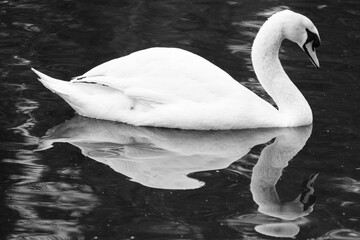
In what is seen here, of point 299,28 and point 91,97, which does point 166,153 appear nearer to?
point 91,97

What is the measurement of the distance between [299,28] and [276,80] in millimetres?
600

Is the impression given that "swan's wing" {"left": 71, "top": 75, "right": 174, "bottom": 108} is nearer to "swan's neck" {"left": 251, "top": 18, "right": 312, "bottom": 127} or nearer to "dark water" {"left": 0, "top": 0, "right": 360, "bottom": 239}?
"dark water" {"left": 0, "top": 0, "right": 360, "bottom": 239}

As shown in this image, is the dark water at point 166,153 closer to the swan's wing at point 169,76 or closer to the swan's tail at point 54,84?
the swan's tail at point 54,84

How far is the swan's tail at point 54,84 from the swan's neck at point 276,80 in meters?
2.01

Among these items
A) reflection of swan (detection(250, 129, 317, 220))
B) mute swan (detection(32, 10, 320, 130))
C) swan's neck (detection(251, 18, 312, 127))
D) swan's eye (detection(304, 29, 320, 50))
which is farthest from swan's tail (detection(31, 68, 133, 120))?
swan's eye (detection(304, 29, 320, 50))

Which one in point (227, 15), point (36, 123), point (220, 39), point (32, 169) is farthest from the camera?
point (227, 15)

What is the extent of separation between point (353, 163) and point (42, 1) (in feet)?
24.9

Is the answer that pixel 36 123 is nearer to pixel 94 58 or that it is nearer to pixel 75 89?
pixel 75 89

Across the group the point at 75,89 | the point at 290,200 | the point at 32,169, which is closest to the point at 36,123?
the point at 75,89

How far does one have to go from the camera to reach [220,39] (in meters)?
13.8

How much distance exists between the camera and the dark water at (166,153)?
785cm

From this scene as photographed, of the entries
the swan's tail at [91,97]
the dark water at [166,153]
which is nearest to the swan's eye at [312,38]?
the dark water at [166,153]

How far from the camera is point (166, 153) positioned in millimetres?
9711

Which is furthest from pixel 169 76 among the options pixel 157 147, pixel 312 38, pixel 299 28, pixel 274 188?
pixel 274 188
